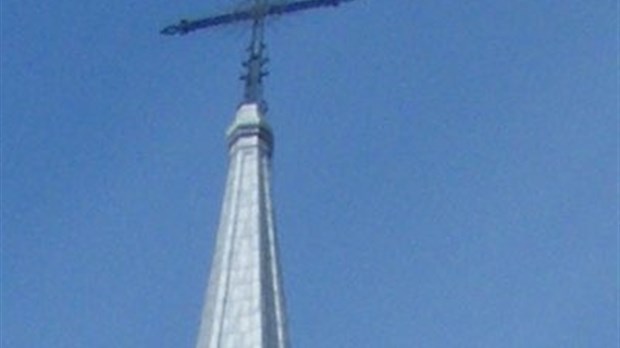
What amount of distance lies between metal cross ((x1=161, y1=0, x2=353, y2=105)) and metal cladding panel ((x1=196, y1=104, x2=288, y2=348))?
0.60 meters

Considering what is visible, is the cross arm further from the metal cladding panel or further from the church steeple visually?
the metal cladding panel

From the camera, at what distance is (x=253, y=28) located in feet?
140

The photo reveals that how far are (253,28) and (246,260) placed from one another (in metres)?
5.78

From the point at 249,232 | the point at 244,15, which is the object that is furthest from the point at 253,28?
the point at 249,232

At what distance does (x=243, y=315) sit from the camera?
123 ft

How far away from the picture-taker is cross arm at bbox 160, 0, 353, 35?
41.4 m

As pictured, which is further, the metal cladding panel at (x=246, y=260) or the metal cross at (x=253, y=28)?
the metal cross at (x=253, y=28)

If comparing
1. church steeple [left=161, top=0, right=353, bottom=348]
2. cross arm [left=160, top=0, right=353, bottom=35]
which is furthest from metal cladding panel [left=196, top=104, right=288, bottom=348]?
cross arm [left=160, top=0, right=353, bottom=35]

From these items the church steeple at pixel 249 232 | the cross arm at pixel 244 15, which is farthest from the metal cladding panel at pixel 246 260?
the cross arm at pixel 244 15

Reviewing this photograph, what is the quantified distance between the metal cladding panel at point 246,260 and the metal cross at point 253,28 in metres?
0.60

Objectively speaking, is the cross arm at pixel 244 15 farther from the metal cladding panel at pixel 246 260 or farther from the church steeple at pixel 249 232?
the metal cladding panel at pixel 246 260

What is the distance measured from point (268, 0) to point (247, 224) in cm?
530

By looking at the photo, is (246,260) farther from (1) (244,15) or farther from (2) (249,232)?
(1) (244,15)

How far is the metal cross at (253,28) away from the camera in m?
42.0
